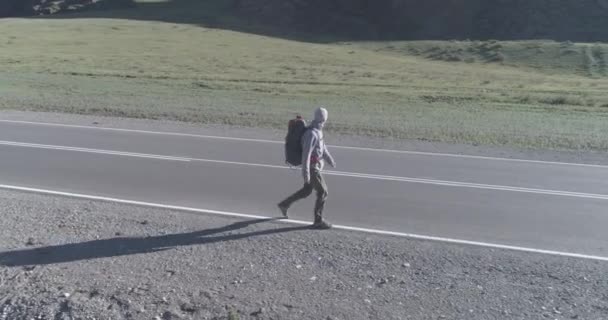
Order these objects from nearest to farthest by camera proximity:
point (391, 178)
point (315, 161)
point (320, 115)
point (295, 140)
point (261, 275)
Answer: point (261, 275) → point (320, 115) → point (295, 140) → point (315, 161) → point (391, 178)

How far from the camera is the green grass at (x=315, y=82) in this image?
20.1 metres

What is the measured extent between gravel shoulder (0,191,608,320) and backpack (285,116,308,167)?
33.7 inches

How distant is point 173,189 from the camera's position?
11203 millimetres

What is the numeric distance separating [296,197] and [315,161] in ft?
1.92

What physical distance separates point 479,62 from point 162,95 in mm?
29439

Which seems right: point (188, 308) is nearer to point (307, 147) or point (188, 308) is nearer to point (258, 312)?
point (258, 312)

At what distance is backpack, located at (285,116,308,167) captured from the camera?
8781mm

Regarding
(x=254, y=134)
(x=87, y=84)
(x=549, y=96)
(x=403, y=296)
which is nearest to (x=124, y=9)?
(x=87, y=84)

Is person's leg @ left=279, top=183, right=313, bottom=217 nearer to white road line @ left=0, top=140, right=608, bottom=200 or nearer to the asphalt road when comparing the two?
the asphalt road

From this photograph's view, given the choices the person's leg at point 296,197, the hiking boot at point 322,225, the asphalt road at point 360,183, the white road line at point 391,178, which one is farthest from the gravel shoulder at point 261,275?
the white road line at point 391,178

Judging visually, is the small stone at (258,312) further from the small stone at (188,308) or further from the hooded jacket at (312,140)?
the hooded jacket at (312,140)

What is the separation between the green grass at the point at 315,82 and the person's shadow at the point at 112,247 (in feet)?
31.7

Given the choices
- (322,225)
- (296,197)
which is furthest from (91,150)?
(322,225)

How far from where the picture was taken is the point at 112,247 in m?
8.09
